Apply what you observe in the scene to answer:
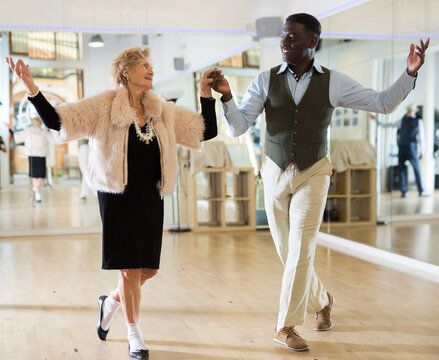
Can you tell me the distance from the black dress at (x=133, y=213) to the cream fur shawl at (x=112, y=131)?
1.9 inches

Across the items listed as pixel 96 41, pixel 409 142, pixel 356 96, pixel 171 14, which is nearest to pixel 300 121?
pixel 356 96

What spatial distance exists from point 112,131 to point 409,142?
122 inches

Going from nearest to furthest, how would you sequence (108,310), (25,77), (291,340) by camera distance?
(25,77)
(291,340)
(108,310)

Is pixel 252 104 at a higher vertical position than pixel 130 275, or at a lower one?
higher

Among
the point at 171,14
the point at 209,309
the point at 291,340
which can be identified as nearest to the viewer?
the point at 291,340

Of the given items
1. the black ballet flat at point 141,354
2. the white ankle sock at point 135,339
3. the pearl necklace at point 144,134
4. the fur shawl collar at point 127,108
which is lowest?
the black ballet flat at point 141,354

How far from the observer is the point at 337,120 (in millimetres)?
6762

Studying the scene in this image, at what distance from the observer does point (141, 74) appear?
10.4 ft

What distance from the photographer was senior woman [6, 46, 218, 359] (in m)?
3.07

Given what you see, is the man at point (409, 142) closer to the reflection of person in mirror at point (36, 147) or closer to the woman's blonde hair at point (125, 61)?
the woman's blonde hair at point (125, 61)

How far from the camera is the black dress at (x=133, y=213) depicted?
10.2 ft

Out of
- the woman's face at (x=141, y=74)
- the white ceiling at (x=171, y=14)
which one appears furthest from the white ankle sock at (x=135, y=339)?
the white ceiling at (x=171, y=14)

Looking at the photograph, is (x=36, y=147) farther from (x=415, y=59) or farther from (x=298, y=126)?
(x=415, y=59)

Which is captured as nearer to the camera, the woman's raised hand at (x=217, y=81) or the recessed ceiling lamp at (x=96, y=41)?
the woman's raised hand at (x=217, y=81)
